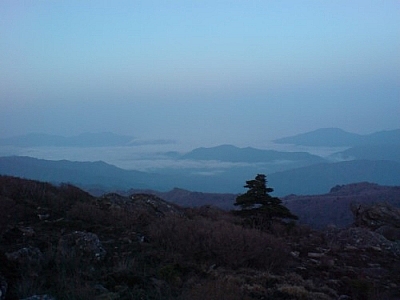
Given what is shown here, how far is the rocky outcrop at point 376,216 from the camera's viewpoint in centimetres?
1962

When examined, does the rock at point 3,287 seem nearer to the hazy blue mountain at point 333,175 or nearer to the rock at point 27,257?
the rock at point 27,257

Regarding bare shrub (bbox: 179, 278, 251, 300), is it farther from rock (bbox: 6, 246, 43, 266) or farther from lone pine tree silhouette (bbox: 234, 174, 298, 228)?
lone pine tree silhouette (bbox: 234, 174, 298, 228)

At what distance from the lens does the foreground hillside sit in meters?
7.08

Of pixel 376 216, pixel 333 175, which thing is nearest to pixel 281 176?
pixel 333 175

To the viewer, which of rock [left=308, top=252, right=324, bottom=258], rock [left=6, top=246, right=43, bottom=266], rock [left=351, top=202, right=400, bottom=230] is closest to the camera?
rock [left=6, top=246, right=43, bottom=266]

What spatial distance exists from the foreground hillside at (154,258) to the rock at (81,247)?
2 cm

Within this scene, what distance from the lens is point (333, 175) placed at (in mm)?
105062

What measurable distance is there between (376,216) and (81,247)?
48.6ft

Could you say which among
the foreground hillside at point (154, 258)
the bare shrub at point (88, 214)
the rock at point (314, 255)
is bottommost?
the rock at point (314, 255)

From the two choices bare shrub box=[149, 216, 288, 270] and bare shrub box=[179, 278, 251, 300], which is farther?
bare shrub box=[149, 216, 288, 270]

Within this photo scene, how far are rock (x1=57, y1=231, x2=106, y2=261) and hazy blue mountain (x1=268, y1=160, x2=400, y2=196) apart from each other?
288 feet

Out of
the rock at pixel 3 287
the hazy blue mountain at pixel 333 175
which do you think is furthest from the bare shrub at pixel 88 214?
the hazy blue mountain at pixel 333 175

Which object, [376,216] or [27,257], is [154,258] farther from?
[376,216]

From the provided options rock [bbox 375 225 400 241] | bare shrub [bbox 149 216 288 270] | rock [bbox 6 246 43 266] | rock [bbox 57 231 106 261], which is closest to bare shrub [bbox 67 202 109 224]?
bare shrub [bbox 149 216 288 270]
